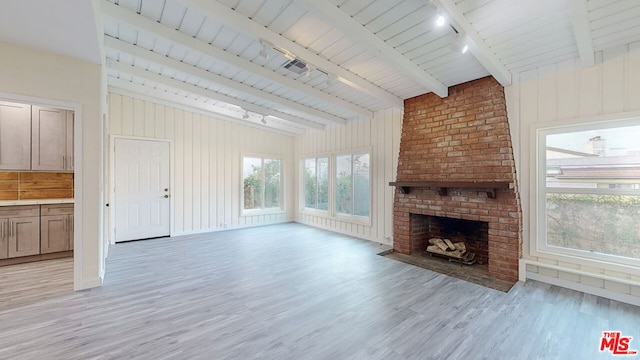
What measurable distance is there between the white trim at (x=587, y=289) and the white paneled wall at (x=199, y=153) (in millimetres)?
5848

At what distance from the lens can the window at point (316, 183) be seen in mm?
6879

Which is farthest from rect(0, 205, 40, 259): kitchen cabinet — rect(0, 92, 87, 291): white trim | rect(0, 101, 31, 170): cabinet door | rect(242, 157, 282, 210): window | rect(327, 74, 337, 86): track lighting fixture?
rect(327, 74, 337, 86): track lighting fixture

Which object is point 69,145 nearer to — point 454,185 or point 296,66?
point 296,66

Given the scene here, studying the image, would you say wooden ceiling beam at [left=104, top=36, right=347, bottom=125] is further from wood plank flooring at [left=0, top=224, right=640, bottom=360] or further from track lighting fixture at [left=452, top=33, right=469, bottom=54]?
track lighting fixture at [left=452, top=33, right=469, bottom=54]

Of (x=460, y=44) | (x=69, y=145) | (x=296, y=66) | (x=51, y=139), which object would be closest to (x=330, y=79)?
(x=296, y=66)

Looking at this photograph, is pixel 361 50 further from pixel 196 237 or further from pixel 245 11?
pixel 196 237

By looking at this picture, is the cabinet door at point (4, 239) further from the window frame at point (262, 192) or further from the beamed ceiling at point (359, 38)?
the window frame at point (262, 192)

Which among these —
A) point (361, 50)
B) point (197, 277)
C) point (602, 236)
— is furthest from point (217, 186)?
point (602, 236)

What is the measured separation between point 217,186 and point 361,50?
4.78m

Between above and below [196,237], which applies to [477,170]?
above

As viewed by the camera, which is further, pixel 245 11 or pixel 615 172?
pixel 615 172

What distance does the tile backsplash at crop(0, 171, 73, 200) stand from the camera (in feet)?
13.9

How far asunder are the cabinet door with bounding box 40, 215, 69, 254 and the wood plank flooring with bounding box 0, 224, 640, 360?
1.13 m

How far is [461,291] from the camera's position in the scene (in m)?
3.13
